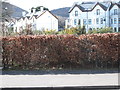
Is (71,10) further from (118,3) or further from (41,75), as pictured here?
(41,75)

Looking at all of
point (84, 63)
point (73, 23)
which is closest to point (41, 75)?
point (84, 63)

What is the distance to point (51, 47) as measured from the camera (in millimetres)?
9898

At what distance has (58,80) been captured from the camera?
778 cm

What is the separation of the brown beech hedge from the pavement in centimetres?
126

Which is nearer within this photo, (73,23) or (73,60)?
(73,60)

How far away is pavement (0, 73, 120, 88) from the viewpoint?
23.4ft

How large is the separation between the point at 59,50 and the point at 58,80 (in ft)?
7.72

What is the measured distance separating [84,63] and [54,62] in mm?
1183

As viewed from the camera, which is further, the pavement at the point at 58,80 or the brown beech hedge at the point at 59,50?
the brown beech hedge at the point at 59,50

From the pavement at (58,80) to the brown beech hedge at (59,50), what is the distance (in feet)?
4.15

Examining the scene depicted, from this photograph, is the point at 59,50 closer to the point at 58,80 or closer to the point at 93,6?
the point at 58,80

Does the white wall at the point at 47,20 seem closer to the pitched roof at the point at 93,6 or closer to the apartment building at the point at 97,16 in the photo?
the apartment building at the point at 97,16

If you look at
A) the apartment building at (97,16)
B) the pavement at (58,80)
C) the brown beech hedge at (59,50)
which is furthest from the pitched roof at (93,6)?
the pavement at (58,80)

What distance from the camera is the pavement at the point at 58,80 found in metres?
7.12
